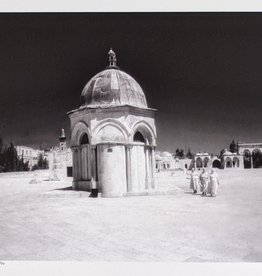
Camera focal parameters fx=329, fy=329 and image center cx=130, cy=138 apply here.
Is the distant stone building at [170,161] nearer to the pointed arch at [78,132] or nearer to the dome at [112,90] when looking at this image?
the pointed arch at [78,132]

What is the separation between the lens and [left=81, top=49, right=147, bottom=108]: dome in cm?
828

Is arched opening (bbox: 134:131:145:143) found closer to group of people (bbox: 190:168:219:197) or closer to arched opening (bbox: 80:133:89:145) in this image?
arched opening (bbox: 80:133:89:145)

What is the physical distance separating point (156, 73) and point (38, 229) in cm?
366

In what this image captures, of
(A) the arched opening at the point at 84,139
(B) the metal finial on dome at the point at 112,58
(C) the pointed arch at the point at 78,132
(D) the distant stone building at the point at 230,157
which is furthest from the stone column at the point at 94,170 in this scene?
(D) the distant stone building at the point at 230,157

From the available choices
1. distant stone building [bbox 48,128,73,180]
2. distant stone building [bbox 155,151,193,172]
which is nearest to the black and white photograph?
distant stone building [bbox 48,128,73,180]

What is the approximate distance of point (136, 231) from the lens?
4.91m

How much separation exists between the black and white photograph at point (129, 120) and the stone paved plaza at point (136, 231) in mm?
18

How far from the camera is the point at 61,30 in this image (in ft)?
19.9

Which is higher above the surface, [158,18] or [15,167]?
[158,18]

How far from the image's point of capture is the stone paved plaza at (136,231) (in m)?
4.44

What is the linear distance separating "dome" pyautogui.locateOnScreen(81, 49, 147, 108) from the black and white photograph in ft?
0.97

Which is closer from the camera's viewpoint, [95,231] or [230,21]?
[95,231]

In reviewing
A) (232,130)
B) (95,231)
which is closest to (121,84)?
(232,130)

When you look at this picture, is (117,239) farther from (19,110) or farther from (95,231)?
(19,110)
